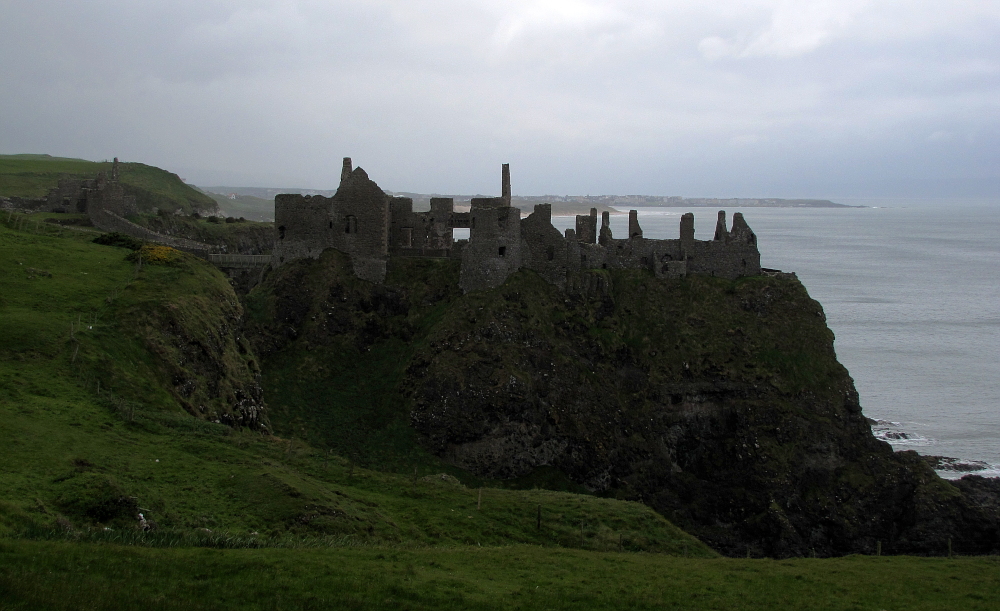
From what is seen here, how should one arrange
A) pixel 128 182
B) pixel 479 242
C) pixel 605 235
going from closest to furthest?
pixel 479 242, pixel 605 235, pixel 128 182

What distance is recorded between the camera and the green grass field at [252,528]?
2050 cm

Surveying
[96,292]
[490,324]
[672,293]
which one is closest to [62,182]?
[96,292]

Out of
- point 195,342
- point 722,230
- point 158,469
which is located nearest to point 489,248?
point 722,230

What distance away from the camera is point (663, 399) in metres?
56.6

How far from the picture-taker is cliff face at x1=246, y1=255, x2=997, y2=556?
5103 centimetres

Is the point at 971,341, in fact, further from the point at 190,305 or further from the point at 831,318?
the point at 190,305

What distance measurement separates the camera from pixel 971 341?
10688 centimetres

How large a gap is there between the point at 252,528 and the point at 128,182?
10341cm

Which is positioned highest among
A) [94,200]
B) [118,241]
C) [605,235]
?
[94,200]

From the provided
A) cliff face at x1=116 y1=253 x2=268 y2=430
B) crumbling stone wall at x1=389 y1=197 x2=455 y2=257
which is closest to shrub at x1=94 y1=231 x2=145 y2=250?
cliff face at x1=116 y1=253 x2=268 y2=430

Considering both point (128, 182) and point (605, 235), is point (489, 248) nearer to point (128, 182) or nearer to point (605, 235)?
point (605, 235)

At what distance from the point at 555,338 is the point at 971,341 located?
72.0 m

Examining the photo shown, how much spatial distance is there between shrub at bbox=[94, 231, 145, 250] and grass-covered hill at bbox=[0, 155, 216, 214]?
39.5 metres

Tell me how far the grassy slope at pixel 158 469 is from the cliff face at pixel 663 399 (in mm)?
12002
